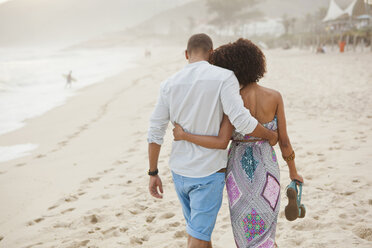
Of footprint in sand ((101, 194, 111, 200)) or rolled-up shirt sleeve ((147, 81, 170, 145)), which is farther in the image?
footprint in sand ((101, 194, 111, 200))

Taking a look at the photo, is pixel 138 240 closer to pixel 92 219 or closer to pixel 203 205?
pixel 92 219

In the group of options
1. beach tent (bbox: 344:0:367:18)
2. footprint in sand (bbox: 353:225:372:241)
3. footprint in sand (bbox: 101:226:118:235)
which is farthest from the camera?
beach tent (bbox: 344:0:367:18)

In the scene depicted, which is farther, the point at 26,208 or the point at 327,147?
the point at 327,147

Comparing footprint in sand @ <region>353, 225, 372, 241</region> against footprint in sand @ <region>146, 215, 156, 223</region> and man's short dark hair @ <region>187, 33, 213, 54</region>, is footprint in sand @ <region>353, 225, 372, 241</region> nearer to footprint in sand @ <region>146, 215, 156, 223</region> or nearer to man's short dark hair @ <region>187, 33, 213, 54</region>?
footprint in sand @ <region>146, 215, 156, 223</region>

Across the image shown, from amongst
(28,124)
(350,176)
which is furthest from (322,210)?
(28,124)

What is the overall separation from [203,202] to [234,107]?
54 cm

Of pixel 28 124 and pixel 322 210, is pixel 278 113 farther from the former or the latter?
pixel 28 124

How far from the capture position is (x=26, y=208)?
3.59 meters

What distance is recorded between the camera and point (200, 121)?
163 centimetres

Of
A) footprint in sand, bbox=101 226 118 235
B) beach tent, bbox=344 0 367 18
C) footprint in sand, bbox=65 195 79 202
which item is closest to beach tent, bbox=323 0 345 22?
beach tent, bbox=344 0 367 18

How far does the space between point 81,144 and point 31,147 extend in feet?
3.71

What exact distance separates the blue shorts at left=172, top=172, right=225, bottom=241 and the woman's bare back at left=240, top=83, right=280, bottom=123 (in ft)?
1.30

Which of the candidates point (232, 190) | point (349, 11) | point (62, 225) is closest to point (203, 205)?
point (232, 190)

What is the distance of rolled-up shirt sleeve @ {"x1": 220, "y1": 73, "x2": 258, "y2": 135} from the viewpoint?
1.51 meters
